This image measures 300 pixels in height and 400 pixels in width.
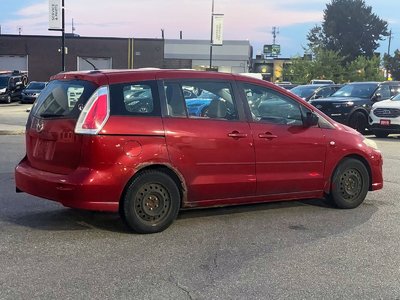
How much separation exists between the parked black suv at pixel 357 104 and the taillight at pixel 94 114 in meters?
13.0

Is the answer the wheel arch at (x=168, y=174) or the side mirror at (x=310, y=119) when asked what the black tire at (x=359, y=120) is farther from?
the wheel arch at (x=168, y=174)

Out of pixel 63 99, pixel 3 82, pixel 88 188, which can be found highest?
pixel 63 99

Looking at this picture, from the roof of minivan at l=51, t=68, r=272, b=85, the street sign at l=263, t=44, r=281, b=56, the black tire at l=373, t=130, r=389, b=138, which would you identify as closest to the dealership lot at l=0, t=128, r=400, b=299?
the roof of minivan at l=51, t=68, r=272, b=85

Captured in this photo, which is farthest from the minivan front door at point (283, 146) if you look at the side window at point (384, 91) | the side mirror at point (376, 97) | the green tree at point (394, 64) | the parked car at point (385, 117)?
the green tree at point (394, 64)

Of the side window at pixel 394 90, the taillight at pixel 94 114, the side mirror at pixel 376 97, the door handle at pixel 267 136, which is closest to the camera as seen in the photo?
the taillight at pixel 94 114

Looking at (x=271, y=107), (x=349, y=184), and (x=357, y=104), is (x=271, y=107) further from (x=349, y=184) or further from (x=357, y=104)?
(x=357, y=104)

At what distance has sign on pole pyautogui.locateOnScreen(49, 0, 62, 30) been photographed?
23.6 m

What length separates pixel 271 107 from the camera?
6410 mm

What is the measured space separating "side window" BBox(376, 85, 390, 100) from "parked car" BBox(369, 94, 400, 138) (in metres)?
1.08

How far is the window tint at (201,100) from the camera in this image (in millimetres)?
5730

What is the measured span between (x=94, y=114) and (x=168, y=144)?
32.7 inches

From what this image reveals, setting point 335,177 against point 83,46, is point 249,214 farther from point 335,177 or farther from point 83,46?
point 83,46

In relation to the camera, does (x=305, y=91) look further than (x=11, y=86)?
No

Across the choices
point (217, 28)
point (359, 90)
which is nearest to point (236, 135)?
point (359, 90)
